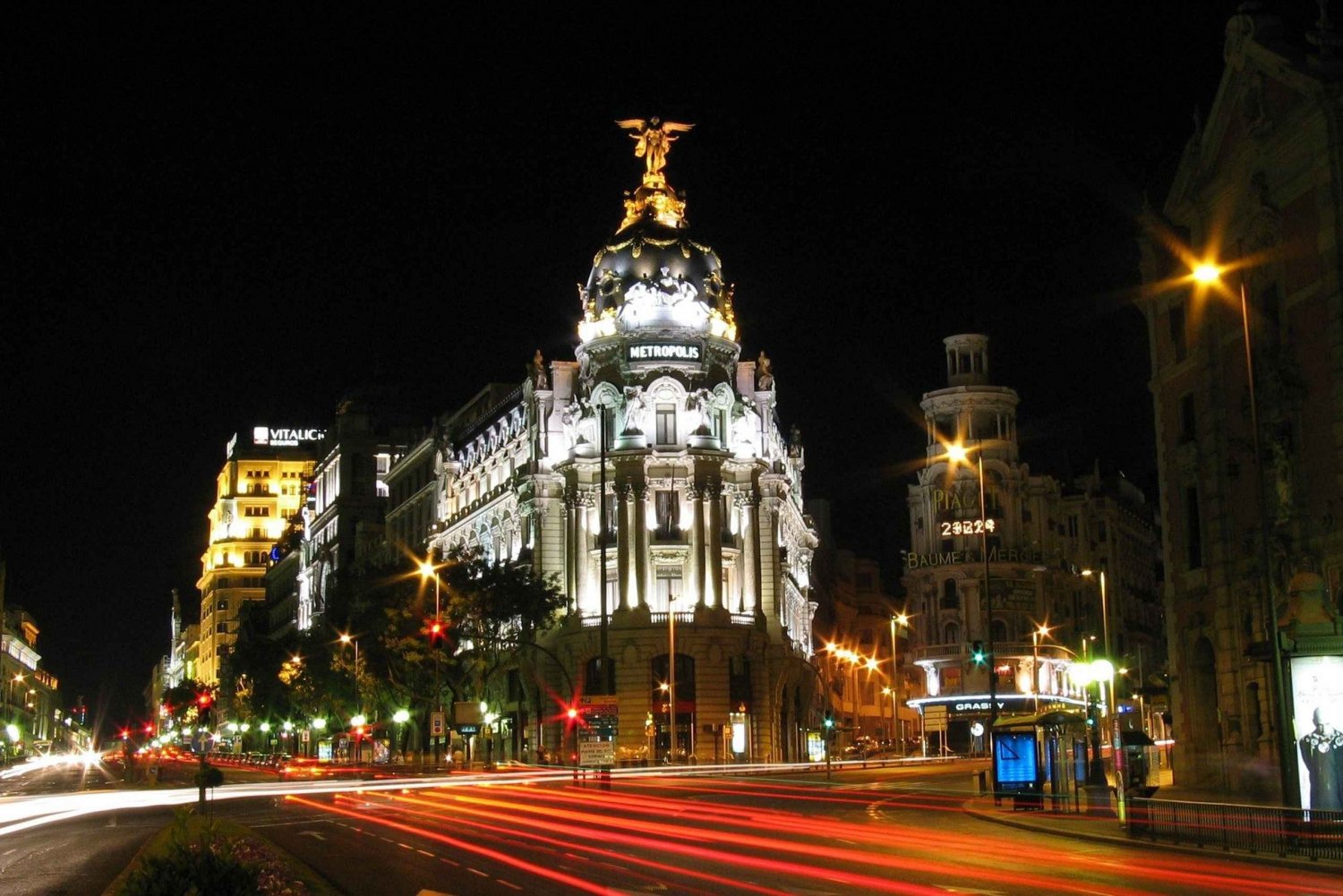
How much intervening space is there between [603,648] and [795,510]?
45.2 m

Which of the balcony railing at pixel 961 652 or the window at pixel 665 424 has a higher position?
the window at pixel 665 424

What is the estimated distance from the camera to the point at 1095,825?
3559 centimetres

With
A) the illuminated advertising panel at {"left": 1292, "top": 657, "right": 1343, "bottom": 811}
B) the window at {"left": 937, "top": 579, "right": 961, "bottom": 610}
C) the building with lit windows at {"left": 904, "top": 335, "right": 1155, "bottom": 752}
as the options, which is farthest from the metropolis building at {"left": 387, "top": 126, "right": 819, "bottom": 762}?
the illuminated advertising panel at {"left": 1292, "top": 657, "right": 1343, "bottom": 811}

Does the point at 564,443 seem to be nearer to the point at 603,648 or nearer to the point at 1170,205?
the point at 603,648

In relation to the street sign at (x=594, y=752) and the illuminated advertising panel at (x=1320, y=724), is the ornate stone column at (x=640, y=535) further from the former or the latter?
the illuminated advertising panel at (x=1320, y=724)

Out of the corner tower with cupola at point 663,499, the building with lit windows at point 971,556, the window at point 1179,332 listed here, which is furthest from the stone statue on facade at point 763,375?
the window at point 1179,332

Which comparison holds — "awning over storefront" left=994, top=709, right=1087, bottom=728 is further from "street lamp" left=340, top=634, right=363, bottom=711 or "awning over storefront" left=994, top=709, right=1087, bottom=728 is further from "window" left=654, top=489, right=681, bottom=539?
"street lamp" left=340, top=634, right=363, bottom=711

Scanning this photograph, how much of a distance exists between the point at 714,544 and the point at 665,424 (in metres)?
7.24

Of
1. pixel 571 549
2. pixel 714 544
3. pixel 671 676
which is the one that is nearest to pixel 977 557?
pixel 714 544

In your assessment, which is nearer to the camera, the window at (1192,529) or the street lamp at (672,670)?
the window at (1192,529)

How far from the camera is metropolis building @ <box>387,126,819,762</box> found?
281 ft

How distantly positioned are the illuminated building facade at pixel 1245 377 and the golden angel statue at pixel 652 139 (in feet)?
158

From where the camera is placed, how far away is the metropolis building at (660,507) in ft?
281

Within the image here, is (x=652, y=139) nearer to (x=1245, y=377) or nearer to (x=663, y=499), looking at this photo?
(x=663, y=499)
